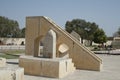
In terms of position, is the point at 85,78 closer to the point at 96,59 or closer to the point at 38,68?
the point at 38,68

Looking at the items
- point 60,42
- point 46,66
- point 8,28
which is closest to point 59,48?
point 60,42

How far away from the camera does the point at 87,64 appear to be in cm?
1875

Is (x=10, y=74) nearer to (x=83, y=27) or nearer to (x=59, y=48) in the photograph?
(x=59, y=48)

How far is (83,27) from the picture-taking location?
261 ft

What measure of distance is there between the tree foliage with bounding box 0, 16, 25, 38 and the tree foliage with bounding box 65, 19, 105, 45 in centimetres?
1679

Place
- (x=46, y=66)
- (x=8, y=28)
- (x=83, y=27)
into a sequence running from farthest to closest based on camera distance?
(x=83, y=27) → (x=8, y=28) → (x=46, y=66)

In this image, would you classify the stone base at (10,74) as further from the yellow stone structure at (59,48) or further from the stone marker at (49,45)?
the stone marker at (49,45)

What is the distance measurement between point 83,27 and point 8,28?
2551cm

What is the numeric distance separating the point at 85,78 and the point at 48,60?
105 inches

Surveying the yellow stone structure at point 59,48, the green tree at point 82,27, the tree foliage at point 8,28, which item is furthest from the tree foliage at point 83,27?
the yellow stone structure at point 59,48

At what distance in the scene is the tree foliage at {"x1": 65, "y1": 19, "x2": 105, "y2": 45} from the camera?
249 ft

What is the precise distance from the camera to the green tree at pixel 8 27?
70944mm

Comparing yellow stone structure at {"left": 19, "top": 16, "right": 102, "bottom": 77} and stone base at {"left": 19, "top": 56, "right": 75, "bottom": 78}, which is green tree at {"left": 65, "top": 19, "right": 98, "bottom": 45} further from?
stone base at {"left": 19, "top": 56, "right": 75, "bottom": 78}

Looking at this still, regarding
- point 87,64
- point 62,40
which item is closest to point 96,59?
point 87,64
